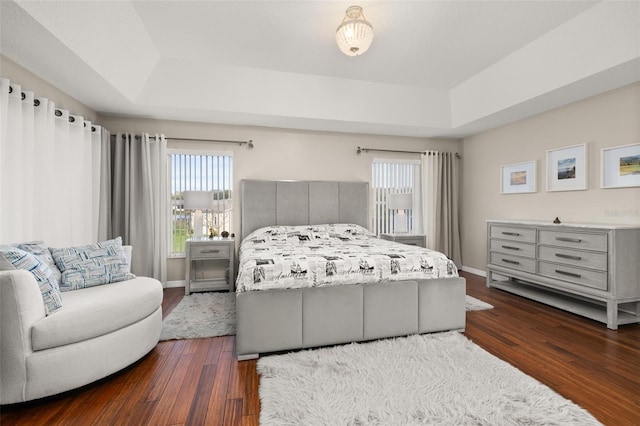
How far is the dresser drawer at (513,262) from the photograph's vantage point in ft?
11.9

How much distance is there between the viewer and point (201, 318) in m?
3.08

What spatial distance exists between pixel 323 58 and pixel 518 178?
3182 mm

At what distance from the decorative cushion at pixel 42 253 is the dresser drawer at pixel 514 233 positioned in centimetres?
460

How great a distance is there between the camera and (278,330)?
230 centimetres

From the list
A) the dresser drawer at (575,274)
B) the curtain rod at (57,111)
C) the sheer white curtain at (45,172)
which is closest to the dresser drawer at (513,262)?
the dresser drawer at (575,274)

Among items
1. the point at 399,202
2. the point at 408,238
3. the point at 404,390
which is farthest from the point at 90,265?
the point at 399,202


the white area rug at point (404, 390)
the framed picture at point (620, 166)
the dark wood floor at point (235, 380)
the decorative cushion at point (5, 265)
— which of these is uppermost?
the framed picture at point (620, 166)

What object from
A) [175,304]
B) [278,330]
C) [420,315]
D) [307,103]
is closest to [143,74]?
[307,103]

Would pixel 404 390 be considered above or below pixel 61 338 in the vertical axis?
below

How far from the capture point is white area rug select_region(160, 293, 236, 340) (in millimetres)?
2734

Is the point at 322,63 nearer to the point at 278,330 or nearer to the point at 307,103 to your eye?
the point at 307,103

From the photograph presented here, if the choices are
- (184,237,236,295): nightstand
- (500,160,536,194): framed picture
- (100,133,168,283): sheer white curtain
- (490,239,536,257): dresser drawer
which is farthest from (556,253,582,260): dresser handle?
(100,133,168,283): sheer white curtain

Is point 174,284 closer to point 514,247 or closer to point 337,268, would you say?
point 337,268

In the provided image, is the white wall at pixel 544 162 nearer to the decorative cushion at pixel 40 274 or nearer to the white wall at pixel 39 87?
the decorative cushion at pixel 40 274
